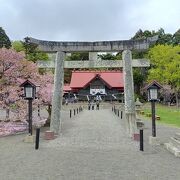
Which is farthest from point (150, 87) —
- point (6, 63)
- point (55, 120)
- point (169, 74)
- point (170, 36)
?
point (170, 36)

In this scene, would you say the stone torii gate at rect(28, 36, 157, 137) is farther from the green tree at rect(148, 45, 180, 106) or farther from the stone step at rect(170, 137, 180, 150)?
the green tree at rect(148, 45, 180, 106)

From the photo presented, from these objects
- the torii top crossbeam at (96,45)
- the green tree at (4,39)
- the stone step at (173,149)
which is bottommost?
the stone step at (173,149)

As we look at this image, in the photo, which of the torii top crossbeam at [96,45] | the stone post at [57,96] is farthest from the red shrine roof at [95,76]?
the stone post at [57,96]

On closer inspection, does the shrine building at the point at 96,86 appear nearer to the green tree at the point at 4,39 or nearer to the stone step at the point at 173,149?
the green tree at the point at 4,39

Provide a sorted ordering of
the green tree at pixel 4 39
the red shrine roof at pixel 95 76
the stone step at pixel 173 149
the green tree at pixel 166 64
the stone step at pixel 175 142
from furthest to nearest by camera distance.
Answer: the red shrine roof at pixel 95 76
the green tree at pixel 4 39
the green tree at pixel 166 64
the stone step at pixel 175 142
the stone step at pixel 173 149

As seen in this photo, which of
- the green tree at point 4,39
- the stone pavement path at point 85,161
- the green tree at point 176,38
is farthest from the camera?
the green tree at point 176,38

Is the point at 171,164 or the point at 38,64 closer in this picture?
the point at 171,164

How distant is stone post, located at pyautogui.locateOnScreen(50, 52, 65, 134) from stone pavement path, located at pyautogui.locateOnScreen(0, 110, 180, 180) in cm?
221

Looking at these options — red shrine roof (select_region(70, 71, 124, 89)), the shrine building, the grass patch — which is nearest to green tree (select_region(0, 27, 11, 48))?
red shrine roof (select_region(70, 71, 124, 89))

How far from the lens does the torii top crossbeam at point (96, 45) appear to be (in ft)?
66.1

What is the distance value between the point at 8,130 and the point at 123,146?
7.87m

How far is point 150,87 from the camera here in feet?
54.2

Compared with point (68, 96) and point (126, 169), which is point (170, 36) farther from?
point (126, 169)

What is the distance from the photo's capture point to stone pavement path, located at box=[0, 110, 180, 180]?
31.0ft
